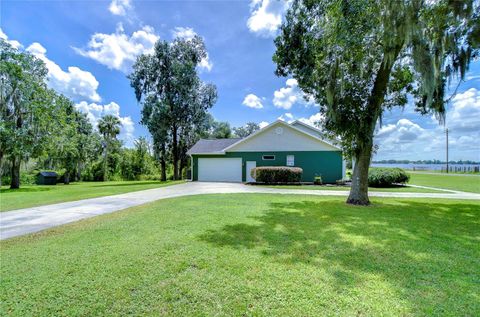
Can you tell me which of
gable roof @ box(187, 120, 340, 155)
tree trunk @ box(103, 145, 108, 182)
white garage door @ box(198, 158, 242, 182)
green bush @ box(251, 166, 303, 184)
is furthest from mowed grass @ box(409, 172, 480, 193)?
tree trunk @ box(103, 145, 108, 182)

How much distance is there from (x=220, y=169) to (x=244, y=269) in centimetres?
1706

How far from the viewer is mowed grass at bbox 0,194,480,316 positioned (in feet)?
8.15

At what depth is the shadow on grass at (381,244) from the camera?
2.96 metres

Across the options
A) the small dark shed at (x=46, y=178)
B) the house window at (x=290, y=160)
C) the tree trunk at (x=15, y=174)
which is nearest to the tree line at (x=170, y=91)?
the tree trunk at (x=15, y=174)

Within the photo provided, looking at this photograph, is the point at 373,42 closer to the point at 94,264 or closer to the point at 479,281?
the point at 479,281

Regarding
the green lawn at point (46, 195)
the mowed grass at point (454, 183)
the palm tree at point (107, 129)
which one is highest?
the palm tree at point (107, 129)

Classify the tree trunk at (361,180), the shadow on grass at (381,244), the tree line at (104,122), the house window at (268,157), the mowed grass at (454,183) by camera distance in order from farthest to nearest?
the house window at (268,157), the tree line at (104,122), the mowed grass at (454,183), the tree trunk at (361,180), the shadow on grass at (381,244)

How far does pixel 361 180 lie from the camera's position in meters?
8.65

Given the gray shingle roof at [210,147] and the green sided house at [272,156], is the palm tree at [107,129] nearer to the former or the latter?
the gray shingle roof at [210,147]

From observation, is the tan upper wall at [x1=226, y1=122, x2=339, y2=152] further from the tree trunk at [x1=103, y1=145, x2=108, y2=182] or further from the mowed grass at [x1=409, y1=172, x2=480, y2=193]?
the tree trunk at [x1=103, y1=145, x2=108, y2=182]

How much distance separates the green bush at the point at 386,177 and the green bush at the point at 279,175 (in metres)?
4.69

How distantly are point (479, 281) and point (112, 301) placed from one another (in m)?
4.47

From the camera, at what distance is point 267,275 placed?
3.10 meters

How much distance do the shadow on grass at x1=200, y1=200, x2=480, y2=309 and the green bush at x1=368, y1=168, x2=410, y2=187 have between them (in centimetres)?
791
